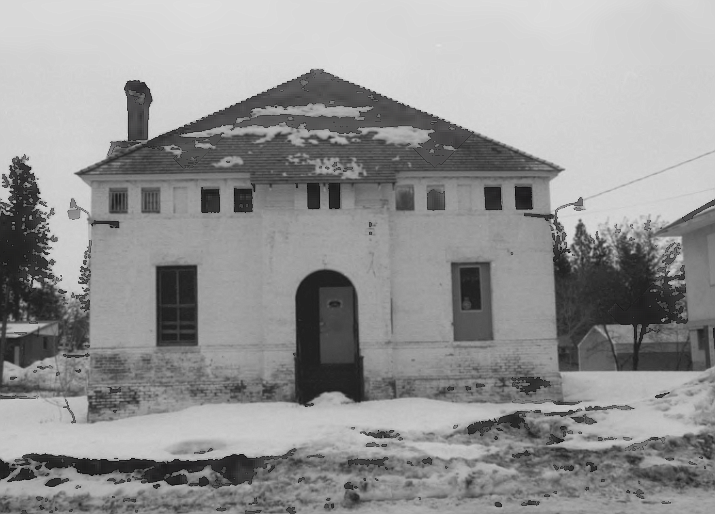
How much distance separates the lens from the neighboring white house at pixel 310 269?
59.7 ft

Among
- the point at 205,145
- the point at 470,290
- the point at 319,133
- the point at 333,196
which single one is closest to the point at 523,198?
the point at 470,290

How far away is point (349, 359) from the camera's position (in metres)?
20.2

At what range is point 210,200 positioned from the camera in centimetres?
1889

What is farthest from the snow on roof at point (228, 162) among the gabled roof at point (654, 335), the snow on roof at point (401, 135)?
the gabled roof at point (654, 335)

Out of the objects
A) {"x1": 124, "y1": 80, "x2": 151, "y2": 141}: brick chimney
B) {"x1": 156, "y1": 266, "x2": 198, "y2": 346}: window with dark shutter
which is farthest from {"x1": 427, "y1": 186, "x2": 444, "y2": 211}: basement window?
{"x1": 124, "y1": 80, "x2": 151, "y2": 141}: brick chimney

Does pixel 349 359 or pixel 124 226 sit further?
pixel 349 359

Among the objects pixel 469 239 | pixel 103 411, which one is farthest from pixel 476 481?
pixel 103 411

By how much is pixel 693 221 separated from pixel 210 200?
15219 mm

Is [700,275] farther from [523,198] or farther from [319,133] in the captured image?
[319,133]

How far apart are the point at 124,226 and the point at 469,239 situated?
321 inches

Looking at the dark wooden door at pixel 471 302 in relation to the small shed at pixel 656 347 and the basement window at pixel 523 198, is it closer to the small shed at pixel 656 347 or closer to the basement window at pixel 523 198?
the basement window at pixel 523 198

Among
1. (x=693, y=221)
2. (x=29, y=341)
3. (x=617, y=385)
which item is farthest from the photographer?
(x=29, y=341)

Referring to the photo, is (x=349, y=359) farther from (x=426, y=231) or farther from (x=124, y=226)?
(x=124, y=226)

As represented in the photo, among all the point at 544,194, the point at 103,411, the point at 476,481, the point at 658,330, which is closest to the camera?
the point at 476,481
